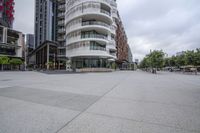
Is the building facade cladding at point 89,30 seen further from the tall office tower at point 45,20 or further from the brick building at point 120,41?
the tall office tower at point 45,20

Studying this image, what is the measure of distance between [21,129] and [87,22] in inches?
1292

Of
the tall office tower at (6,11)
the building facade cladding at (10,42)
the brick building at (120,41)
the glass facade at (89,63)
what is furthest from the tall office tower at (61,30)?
the brick building at (120,41)

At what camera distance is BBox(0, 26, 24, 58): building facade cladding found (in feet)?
137

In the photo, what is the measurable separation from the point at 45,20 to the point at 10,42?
41.3m

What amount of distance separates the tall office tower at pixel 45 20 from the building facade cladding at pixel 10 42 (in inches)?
1035

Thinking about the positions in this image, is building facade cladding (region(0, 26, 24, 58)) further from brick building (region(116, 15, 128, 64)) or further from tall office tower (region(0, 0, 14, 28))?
brick building (region(116, 15, 128, 64))

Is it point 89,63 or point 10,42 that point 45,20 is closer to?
point 10,42

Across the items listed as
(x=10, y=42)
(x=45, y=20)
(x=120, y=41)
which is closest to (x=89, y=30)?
(x=120, y=41)

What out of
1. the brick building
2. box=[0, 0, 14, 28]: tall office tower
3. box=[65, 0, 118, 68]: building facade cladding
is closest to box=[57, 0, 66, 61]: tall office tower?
box=[65, 0, 118, 68]: building facade cladding

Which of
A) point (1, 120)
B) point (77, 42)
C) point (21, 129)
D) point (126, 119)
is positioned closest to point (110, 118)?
point (126, 119)

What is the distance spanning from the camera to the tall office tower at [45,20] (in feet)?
236

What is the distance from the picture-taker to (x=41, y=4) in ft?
279

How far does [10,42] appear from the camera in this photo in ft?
147

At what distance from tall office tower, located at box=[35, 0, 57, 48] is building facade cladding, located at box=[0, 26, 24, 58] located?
26.3 meters
